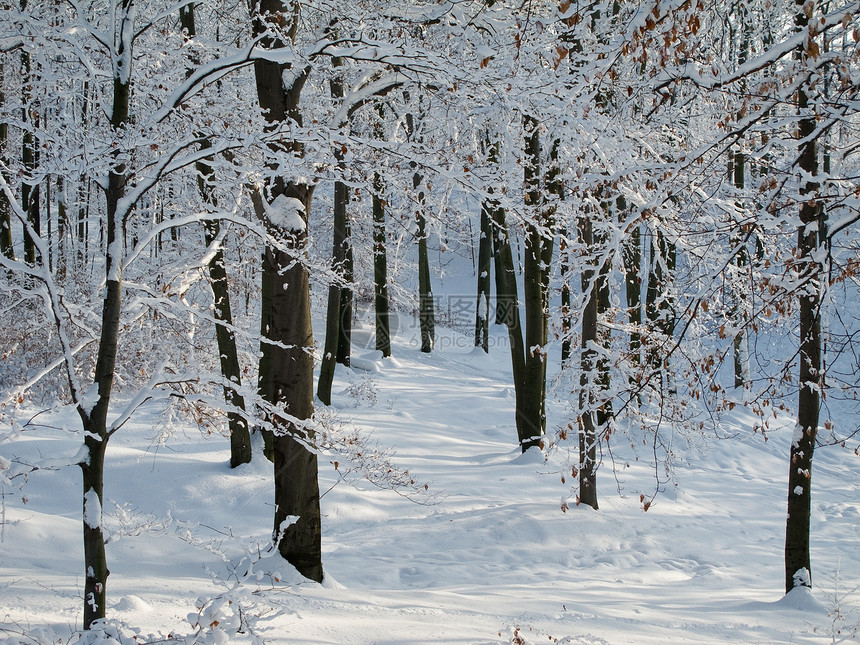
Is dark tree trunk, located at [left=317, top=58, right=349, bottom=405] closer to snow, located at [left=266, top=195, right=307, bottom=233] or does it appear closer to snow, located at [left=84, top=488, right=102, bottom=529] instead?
snow, located at [left=266, top=195, right=307, bottom=233]

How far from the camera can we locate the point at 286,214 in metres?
5.50

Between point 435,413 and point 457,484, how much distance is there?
4588 millimetres

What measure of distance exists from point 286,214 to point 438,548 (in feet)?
14.9

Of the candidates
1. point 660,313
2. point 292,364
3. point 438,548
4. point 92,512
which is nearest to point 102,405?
point 92,512

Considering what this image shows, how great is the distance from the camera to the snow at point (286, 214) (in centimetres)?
542

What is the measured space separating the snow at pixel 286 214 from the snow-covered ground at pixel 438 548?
242cm

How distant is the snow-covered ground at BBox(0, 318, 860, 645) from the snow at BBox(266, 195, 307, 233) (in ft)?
7.93

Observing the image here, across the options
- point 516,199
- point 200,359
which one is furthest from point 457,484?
point 516,199

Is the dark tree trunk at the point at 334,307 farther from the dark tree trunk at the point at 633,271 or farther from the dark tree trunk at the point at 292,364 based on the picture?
the dark tree trunk at the point at 292,364

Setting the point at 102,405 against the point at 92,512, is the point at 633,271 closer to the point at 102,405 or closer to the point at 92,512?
the point at 102,405

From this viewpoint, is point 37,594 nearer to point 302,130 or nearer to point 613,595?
point 302,130

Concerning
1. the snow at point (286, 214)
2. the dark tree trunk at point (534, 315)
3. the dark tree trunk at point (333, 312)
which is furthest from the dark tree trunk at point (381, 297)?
the snow at point (286, 214)

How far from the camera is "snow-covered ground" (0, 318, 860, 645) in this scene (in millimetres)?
4516

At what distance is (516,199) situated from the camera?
6297 millimetres
